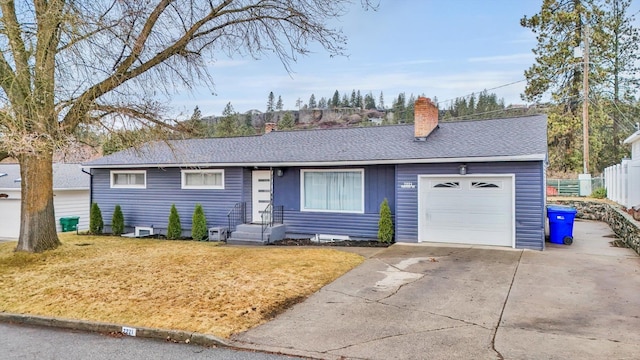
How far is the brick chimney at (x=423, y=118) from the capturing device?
1341cm

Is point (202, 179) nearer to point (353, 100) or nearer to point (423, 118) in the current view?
point (423, 118)

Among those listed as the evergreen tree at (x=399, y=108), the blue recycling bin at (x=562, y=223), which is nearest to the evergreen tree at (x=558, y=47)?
the blue recycling bin at (x=562, y=223)

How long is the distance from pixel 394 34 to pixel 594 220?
11.7 m

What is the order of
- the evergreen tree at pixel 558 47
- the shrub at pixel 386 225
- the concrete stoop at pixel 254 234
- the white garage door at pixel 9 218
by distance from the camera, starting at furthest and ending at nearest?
the evergreen tree at pixel 558 47 < the white garage door at pixel 9 218 < the concrete stoop at pixel 254 234 < the shrub at pixel 386 225

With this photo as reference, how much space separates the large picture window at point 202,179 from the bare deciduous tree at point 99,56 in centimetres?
402

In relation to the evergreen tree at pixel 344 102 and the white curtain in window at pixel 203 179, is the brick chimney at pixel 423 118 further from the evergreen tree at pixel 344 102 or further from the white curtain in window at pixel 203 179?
the evergreen tree at pixel 344 102

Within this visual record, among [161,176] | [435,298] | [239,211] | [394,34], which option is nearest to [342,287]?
[435,298]

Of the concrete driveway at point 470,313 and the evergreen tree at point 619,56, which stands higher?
the evergreen tree at point 619,56

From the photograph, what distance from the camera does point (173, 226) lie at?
15.0m

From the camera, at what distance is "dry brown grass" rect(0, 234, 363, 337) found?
6.02 meters

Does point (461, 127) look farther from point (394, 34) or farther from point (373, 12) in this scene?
point (394, 34)

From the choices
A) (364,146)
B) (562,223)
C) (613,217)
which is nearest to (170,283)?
(364,146)

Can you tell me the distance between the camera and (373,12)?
11.6 m

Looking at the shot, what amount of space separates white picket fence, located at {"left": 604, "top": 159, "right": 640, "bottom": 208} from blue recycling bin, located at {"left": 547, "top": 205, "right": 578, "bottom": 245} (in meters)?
3.31
